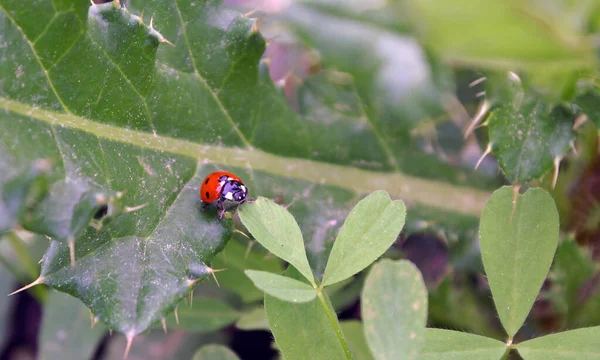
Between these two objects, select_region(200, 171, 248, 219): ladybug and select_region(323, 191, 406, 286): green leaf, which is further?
select_region(200, 171, 248, 219): ladybug

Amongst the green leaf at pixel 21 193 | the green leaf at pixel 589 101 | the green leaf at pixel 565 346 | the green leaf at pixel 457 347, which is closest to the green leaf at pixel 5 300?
the green leaf at pixel 21 193

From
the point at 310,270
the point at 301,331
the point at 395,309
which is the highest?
the point at 395,309

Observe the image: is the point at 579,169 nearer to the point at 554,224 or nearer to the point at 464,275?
the point at 464,275

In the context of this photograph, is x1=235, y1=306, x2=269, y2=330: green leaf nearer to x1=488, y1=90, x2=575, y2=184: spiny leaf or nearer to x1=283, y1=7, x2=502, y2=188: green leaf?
x1=283, y1=7, x2=502, y2=188: green leaf

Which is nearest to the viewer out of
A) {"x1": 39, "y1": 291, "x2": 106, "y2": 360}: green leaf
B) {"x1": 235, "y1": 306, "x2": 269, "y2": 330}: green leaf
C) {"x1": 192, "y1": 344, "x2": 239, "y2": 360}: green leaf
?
{"x1": 192, "y1": 344, "x2": 239, "y2": 360}: green leaf

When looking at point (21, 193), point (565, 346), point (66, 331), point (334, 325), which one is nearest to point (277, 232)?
point (334, 325)

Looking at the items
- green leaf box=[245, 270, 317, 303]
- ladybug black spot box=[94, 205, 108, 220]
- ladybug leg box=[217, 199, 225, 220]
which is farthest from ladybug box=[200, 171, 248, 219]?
green leaf box=[245, 270, 317, 303]

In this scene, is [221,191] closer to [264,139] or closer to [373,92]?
[264,139]
